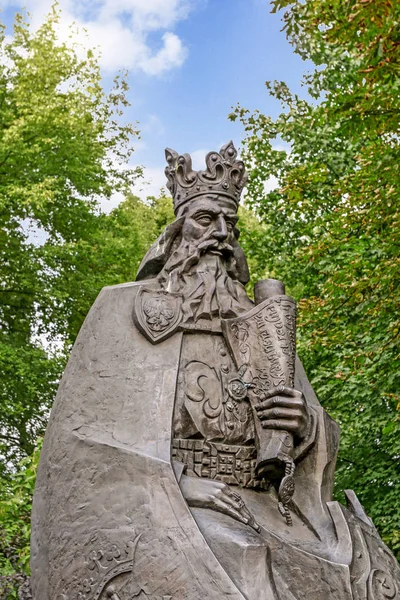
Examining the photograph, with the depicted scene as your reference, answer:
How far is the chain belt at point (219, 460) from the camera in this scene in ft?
13.5

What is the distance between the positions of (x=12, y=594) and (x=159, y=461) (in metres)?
5.44

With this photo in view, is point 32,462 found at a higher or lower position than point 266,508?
higher

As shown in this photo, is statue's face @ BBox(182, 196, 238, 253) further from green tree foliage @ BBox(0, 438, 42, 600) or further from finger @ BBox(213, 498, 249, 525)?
green tree foliage @ BBox(0, 438, 42, 600)

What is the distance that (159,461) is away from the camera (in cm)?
387

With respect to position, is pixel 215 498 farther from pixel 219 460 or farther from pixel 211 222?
pixel 211 222

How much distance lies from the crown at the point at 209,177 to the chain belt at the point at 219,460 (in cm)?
146

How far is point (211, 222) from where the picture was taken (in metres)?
4.80

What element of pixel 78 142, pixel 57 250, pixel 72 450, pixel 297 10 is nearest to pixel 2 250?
pixel 57 250

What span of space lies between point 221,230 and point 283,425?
1156 mm

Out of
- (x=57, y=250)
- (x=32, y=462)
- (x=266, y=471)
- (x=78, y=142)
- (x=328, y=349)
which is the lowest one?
(x=266, y=471)

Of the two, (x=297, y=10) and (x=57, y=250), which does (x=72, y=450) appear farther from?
(x=57, y=250)

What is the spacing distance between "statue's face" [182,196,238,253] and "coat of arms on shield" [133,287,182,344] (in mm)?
406

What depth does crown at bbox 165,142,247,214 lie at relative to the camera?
4902 mm

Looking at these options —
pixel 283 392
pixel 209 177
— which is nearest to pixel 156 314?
pixel 283 392
